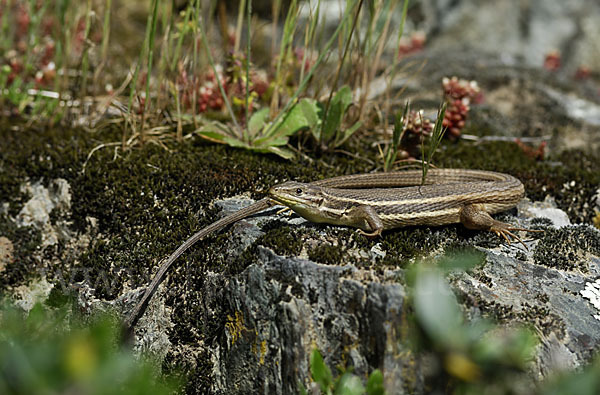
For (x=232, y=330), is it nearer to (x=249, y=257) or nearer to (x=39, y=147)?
(x=249, y=257)

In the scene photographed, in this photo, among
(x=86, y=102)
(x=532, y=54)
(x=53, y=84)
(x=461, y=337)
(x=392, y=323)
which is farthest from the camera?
(x=532, y=54)

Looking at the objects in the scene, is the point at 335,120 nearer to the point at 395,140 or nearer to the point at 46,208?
the point at 395,140

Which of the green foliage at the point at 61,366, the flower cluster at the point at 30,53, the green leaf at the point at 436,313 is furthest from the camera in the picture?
the flower cluster at the point at 30,53

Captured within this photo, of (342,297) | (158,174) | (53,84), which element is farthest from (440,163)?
(53,84)

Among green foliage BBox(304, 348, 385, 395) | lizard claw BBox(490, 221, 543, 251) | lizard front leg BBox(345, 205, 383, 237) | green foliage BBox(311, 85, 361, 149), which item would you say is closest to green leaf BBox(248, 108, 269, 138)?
green foliage BBox(311, 85, 361, 149)

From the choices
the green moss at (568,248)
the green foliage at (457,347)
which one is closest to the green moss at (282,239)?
the green moss at (568,248)

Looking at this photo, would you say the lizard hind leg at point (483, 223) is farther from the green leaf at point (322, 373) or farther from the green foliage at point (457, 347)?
the green foliage at point (457, 347)
